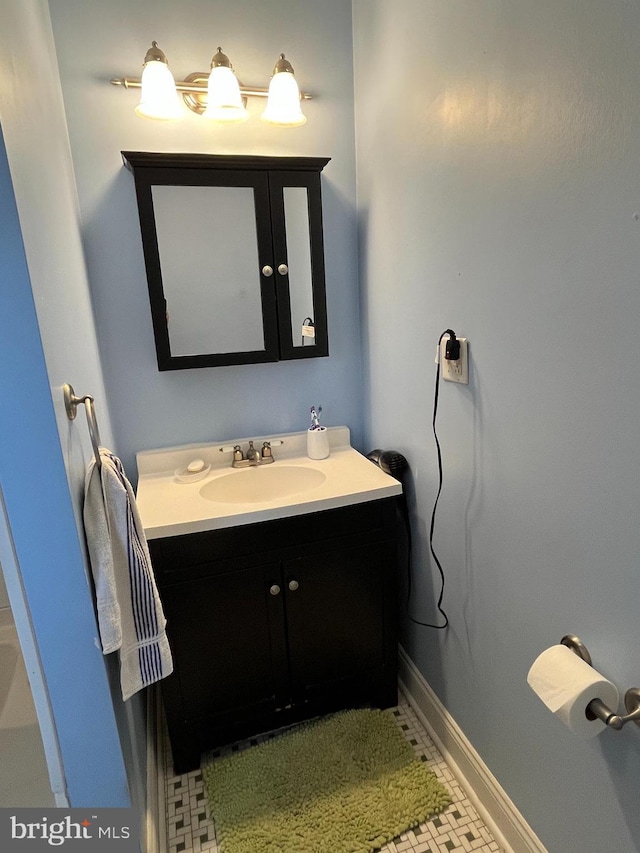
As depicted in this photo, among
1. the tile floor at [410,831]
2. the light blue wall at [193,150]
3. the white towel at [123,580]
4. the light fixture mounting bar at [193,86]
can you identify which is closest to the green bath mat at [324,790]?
the tile floor at [410,831]

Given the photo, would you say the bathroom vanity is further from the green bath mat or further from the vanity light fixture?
the vanity light fixture

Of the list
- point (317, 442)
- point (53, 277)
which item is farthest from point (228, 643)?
point (53, 277)

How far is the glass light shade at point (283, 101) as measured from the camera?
151 cm

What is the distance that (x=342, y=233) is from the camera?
1.80 meters

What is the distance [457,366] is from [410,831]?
1.25 m

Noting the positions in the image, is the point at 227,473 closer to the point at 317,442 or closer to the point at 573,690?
the point at 317,442

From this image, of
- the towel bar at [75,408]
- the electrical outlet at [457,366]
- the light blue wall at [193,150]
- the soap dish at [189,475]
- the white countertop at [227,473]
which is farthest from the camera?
the soap dish at [189,475]

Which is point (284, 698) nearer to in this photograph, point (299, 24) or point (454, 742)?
point (454, 742)

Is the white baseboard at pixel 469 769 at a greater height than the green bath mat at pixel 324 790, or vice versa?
the white baseboard at pixel 469 769

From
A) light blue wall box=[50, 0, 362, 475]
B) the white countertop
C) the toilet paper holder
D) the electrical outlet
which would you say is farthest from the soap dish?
the toilet paper holder

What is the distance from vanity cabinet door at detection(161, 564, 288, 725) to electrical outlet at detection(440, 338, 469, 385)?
746 mm

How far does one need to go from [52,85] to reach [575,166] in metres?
1.34

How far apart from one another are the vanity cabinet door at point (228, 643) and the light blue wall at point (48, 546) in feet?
1.24

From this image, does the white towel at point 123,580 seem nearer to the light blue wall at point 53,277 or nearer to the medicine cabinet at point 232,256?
the light blue wall at point 53,277
